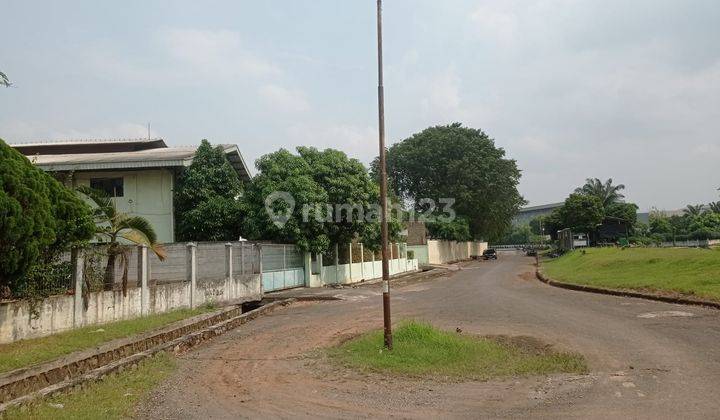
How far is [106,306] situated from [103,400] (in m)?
6.75

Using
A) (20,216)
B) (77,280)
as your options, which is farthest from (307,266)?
(20,216)

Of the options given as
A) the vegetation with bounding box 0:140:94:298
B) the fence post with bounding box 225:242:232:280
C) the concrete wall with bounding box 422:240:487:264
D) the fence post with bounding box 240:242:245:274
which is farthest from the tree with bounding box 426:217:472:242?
the vegetation with bounding box 0:140:94:298

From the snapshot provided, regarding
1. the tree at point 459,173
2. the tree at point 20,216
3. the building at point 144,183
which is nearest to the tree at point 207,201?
the building at point 144,183

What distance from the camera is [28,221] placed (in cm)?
929

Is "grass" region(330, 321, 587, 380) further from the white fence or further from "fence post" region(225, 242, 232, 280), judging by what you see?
"fence post" region(225, 242, 232, 280)

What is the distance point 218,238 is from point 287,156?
4765mm

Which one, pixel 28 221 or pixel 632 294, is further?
pixel 632 294

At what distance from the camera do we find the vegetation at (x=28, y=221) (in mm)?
9062

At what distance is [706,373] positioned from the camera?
24.2ft

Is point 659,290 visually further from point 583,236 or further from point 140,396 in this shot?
point 583,236

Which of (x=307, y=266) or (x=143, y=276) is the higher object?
(x=143, y=276)

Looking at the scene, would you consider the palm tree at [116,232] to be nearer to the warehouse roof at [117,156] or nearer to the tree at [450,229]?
the warehouse roof at [117,156]

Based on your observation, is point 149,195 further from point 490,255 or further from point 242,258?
point 490,255

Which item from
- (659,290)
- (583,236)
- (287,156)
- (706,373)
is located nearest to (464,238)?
(583,236)
